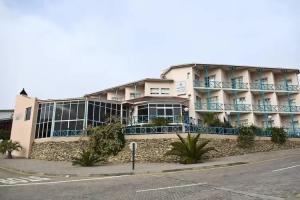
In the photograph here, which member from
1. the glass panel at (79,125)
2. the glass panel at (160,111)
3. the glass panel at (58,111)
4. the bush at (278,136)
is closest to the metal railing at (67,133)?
the glass panel at (79,125)

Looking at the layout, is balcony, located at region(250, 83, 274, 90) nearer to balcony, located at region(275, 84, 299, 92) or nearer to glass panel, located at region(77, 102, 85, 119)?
balcony, located at region(275, 84, 299, 92)

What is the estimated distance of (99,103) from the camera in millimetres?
Result: 31781

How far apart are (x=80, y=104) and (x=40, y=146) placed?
18.1ft

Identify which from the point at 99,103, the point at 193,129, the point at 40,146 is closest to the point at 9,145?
the point at 40,146

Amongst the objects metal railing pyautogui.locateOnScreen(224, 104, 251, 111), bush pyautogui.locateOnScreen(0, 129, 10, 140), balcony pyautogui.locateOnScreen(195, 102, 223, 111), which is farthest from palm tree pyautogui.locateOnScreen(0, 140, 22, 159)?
metal railing pyautogui.locateOnScreen(224, 104, 251, 111)

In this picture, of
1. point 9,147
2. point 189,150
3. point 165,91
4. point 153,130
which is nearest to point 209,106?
point 165,91

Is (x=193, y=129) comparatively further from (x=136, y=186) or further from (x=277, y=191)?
(x=277, y=191)

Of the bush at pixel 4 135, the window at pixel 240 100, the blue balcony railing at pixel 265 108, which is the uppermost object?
the window at pixel 240 100

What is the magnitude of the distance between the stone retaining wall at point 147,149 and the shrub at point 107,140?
594 mm

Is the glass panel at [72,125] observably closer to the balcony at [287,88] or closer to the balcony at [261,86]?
the balcony at [261,86]

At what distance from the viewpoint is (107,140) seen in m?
25.3

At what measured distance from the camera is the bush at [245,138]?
89.4ft

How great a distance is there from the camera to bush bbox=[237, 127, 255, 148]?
2725 centimetres

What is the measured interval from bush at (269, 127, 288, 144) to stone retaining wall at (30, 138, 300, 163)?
1.58 ft
